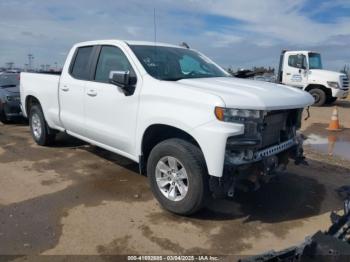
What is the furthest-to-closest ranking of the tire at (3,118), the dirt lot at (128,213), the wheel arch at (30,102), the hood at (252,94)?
1. the tire at (3,118)
2. the wheel arch at (30,102)
3. the hood at (252,94)
4. the dirt lot at (128,213)

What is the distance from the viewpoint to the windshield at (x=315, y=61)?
696 inches

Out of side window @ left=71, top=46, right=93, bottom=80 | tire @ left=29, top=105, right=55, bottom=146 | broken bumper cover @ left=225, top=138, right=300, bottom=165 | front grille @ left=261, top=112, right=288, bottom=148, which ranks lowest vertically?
tire @ left=29, top=105, right=55, bottom=146

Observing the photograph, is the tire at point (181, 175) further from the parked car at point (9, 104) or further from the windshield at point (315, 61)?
the windshield at point (315, 61)

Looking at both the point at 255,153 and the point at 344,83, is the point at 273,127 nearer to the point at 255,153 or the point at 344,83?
the point at 255,153

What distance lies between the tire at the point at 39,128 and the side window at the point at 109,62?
7.36ft

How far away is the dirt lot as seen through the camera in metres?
3.62

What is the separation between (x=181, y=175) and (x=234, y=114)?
941 mm

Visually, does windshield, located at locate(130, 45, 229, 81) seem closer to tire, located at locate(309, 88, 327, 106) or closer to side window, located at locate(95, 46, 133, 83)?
side window, located at locate(95, 46, 133, 83)

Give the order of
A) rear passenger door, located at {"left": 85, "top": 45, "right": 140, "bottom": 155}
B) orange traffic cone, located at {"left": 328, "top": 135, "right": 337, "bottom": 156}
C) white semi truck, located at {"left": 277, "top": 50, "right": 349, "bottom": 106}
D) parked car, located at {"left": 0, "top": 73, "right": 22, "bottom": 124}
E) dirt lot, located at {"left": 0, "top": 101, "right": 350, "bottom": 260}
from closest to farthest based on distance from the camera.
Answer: dirt lot, located at {"left": 0, "top": 101, "right": 350, "bottom": 260}, rear passenger door, located at {"left": 85, "top": 45, "right": 140, "bottom": 155}, orange traffic cone, located at {"left": 328, "top": 135, "right": 337, "bottom": 156}, parked car, located at {"left": 0, "top": 73, "right": 22, "bottom": 124}, white semi truck, located at {"left": 277, "top": 50, "right": 349, "bottom": 106}

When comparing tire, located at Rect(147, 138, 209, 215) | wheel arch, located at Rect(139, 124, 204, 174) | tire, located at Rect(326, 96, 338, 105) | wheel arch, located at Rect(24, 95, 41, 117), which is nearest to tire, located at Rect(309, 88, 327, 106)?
tire, located at Rect(326, 96, 338, 105)

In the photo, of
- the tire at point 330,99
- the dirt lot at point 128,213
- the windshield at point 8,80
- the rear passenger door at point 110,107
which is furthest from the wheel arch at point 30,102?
the tire at point 330,99

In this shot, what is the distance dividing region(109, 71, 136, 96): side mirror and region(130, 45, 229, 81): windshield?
0.25 meters

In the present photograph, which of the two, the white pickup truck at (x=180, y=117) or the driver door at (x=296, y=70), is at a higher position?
the driver door at (x=296, y=70)

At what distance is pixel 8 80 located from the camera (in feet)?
36.7
